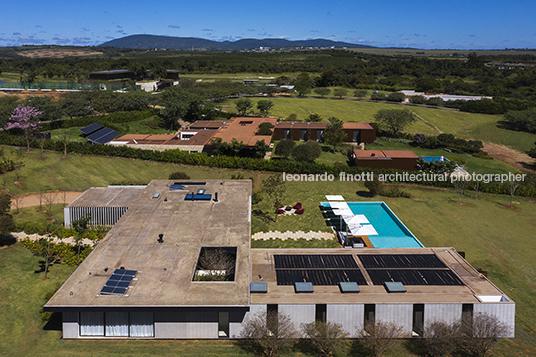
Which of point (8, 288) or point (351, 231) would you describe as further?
point (351, 231)

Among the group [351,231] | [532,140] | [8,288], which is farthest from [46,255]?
[532,140]

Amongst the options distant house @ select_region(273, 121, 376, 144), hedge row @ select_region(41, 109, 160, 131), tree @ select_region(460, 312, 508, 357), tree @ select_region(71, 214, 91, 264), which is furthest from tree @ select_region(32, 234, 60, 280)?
distant house @ select_region(273, 121, 376, 144)

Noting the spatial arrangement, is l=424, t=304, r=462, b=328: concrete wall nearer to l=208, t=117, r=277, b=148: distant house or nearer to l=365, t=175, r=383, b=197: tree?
l=365, t=175, r=383, b=197: tree

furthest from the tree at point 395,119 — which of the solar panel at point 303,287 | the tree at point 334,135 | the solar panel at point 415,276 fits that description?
the solar panel at point 303,287

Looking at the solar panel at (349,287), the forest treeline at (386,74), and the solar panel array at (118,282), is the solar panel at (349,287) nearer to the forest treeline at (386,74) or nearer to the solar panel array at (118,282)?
the solar panel array at (118,282)

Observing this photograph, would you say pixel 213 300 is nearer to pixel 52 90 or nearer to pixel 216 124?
pixel 216 124
